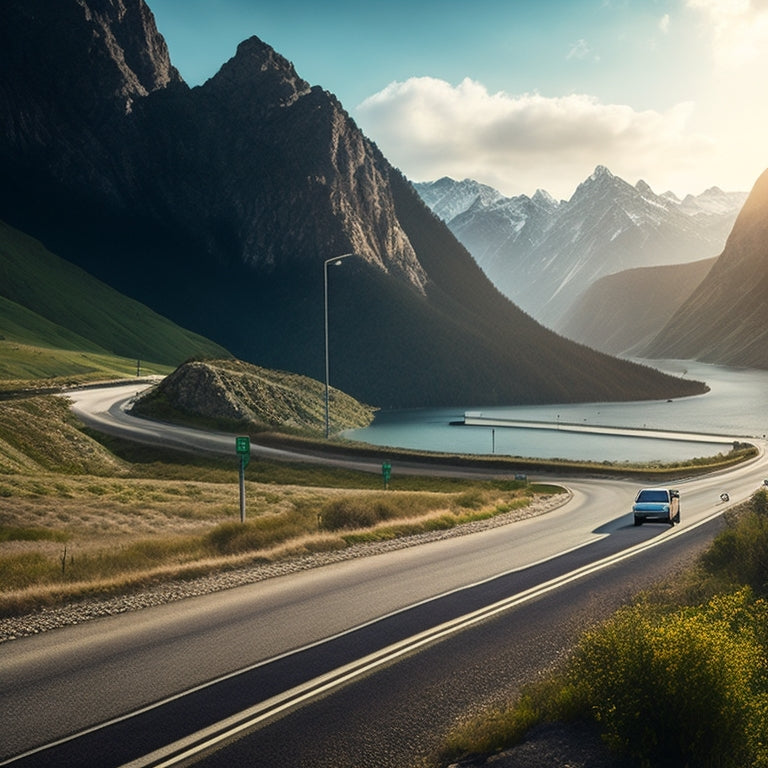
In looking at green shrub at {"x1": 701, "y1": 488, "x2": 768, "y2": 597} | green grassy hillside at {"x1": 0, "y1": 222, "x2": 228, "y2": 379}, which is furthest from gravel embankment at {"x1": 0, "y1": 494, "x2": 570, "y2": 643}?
green grassy hillside at {"x1": 0, "y1": 222, "x2": 228, "y2": 379}

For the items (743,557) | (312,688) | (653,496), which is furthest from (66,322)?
(312,688)

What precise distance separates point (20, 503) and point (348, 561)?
1821 centimetres

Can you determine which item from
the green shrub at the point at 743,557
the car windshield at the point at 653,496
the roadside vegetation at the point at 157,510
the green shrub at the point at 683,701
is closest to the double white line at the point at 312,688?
the green shrub at the point at 743,557

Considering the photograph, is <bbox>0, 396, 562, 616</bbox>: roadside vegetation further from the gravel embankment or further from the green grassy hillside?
the green grassy hillside

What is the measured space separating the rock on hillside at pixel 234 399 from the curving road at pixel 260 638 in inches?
1952

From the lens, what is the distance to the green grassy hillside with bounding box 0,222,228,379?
119169mm

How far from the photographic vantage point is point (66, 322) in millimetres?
160125

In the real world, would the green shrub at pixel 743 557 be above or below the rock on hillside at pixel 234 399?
below

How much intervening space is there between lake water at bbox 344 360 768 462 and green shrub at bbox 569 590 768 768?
2950 inches

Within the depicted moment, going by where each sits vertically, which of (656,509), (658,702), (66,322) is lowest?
(656,509)

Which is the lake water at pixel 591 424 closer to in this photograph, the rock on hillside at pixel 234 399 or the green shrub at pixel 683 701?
the rock on hillside at pixel 234 399

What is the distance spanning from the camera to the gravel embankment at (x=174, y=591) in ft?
47.0

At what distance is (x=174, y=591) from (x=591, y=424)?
110921 millimetres

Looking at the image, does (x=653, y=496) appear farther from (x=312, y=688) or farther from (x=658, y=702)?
(x=658, y=702)
